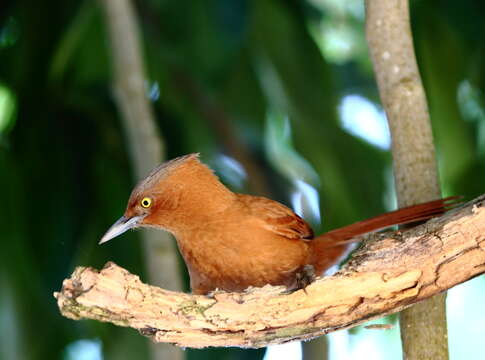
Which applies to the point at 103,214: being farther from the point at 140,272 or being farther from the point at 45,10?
the point at 45,10

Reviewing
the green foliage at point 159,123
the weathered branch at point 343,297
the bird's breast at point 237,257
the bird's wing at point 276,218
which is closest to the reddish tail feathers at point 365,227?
the bird's wing at point 276,218

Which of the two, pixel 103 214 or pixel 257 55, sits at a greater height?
pixel 257 55

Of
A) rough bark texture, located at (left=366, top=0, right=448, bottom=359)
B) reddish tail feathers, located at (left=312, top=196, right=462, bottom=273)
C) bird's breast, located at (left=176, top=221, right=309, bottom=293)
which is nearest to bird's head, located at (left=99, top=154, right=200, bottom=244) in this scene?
bird's breast, located at (left=176, top=221, right=309, bottom=293)

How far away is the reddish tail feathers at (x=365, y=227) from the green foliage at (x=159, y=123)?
1.12m

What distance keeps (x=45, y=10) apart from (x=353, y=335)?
3334mm

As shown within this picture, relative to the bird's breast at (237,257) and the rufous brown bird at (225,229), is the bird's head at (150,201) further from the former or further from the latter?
the bird's breast at (237,257)

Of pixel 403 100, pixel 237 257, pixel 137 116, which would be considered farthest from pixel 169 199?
pixel 403 100

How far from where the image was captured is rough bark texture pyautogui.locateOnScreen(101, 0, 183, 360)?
455 cm

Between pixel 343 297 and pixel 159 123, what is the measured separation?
305 centimetres

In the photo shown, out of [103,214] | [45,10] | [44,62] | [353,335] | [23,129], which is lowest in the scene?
[353,335]

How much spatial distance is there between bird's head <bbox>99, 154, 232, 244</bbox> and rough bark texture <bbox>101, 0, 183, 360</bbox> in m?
0.52

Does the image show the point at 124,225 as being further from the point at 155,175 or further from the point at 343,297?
the point at 343,297

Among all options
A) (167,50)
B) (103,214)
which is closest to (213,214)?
(103,214)

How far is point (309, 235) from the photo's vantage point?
4180mm
